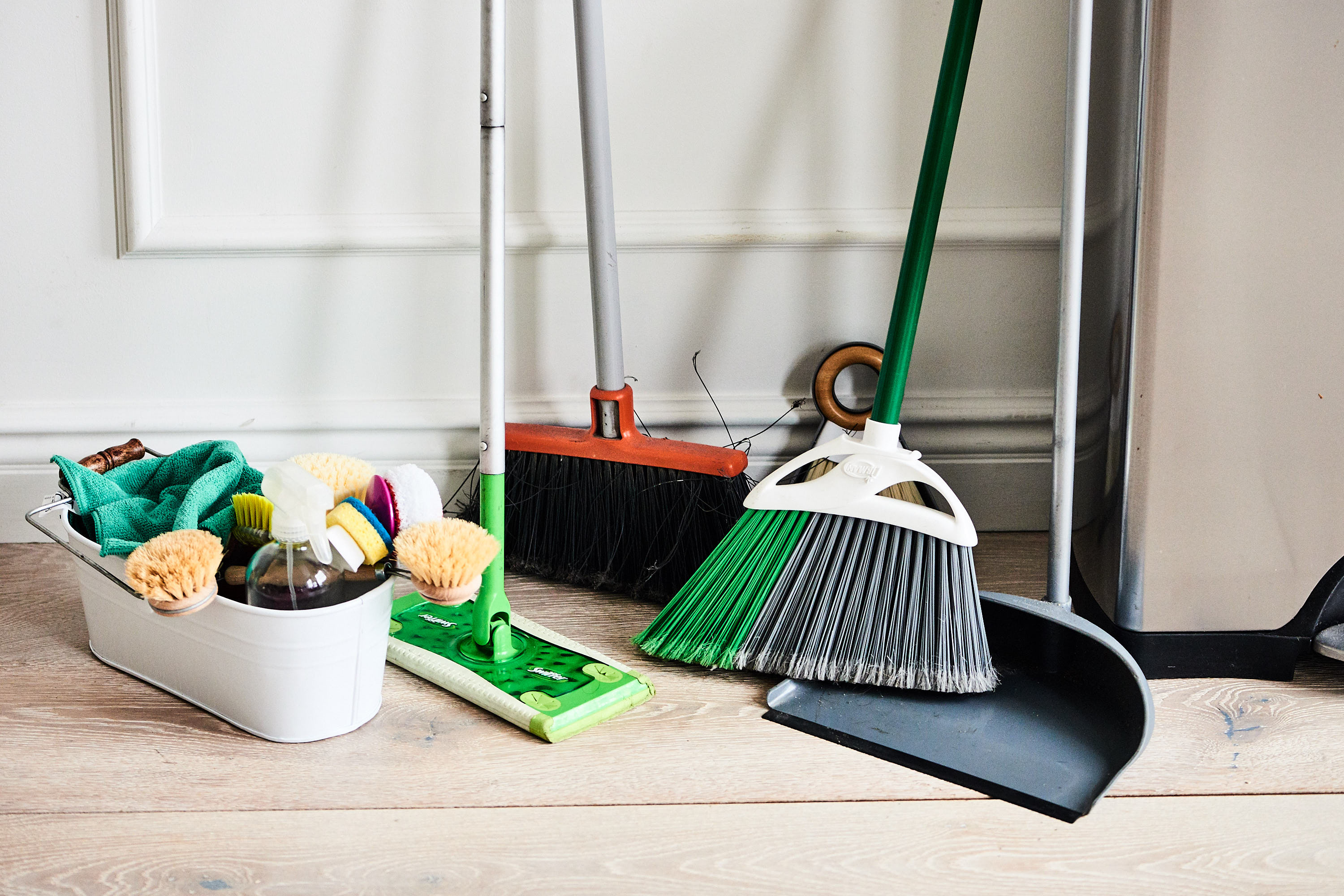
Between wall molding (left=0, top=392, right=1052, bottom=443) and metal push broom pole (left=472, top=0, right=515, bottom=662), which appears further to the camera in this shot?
wall molding (left=0, top=392, right=1052, bottom=443)

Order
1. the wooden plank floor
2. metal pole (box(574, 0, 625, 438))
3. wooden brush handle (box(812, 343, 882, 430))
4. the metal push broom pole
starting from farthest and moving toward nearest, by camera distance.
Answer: wooden brush handle (box(812, 343, 882, 430)), metal pole (box(574, 0, 625, 438)), the metal push broom pole, the wooden plank floor

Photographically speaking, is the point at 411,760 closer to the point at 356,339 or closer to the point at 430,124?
the point at 356,339

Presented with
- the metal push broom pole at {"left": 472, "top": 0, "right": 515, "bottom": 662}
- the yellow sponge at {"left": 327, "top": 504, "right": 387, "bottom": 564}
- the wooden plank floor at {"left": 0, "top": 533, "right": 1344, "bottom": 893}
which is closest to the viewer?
the wooden plank floor at {"left": 0, "top": 533, "right": 1344, "bottom": 893}

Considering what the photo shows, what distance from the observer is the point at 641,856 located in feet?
1.91

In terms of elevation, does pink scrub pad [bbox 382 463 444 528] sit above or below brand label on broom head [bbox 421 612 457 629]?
above

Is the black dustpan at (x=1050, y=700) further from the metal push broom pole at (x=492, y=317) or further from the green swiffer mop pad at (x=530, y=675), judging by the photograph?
the metal push broom pole at (x=492, y=317)

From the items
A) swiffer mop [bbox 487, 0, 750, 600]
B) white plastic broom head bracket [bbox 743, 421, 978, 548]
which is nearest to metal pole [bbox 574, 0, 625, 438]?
swiffer mop [bbox 487, 0, 750, 600]

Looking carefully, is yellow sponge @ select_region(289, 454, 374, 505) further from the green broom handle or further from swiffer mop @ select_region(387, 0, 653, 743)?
the green broom handle

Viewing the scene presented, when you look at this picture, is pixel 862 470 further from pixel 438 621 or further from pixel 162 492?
pixel 162 492

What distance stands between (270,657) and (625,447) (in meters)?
0.38

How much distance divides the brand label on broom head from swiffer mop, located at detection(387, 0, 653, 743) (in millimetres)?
13

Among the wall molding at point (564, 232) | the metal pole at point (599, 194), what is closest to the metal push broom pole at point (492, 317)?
the metal pole at point (599, 194)

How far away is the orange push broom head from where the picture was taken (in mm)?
909

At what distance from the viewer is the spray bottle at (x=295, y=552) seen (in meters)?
0.63
